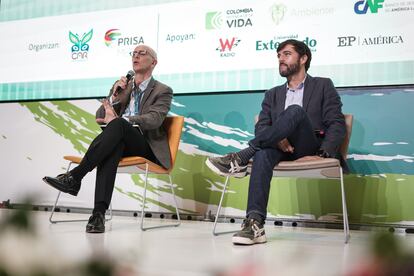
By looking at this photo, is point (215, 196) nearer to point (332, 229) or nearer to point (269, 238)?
point (332, 229)

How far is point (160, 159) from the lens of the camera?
10.2ft

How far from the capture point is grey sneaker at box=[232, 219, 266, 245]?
2.26m

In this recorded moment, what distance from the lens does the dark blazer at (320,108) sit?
8.64 feet

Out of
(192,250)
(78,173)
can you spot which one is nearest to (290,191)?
(78,173)

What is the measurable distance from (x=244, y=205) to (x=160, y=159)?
88cm

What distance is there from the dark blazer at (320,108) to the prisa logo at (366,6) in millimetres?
828

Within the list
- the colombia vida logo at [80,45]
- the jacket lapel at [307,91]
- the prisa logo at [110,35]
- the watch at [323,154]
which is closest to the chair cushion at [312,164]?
the watch at [323,154]

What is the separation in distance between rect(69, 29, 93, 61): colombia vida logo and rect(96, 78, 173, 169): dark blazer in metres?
1.10

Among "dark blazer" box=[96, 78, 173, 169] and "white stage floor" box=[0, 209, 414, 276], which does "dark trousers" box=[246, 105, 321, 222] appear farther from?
"dark blazer" box=[96, 78, 173, 169]

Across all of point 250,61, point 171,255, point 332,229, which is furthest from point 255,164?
point 250,61

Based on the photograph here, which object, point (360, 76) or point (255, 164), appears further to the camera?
point (360, 76)

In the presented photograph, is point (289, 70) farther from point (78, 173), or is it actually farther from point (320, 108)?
point (78, 173)

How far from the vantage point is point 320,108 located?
2.82m

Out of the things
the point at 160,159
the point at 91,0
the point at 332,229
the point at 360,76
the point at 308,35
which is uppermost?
the point at 91,0
